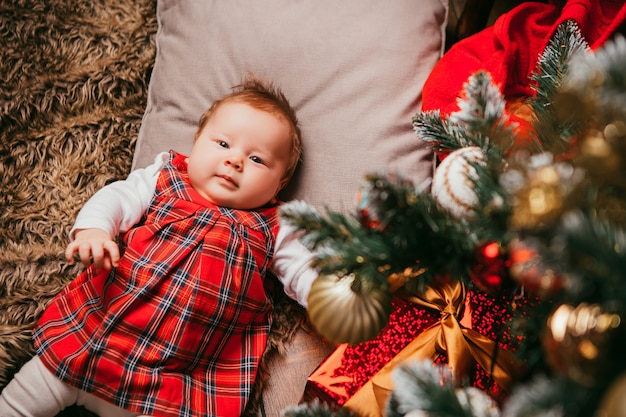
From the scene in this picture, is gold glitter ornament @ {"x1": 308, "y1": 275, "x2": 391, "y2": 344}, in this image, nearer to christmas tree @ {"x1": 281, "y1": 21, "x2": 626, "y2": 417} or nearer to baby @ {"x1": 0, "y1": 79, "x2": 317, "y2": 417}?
christmas tree @ {"x1": 281, "y1": 21, "x2": 626, "y2": 417}

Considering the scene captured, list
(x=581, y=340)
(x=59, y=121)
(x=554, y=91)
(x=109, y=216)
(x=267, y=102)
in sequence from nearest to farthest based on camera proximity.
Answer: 1. (x=581, y=340)
2. (x=554, y=91)
3. (x=109, y=216)
4. (x=267, y=102)
5. (x=59, y=121)

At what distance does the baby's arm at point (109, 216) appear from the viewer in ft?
2.78

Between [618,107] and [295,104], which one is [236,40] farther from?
[618,107]

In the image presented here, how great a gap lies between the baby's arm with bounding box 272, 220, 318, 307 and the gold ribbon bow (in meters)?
0.26

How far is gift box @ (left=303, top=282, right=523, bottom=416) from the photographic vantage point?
0.69 meters

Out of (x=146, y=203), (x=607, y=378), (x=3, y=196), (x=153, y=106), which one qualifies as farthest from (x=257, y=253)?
(x=607, y=378)

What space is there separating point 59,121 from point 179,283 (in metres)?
0.56

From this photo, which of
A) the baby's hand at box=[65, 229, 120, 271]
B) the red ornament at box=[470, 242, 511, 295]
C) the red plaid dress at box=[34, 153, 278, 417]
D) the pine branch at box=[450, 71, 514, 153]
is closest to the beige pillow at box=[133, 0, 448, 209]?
the red plaid dress at box=[34, 153, 278, 417]

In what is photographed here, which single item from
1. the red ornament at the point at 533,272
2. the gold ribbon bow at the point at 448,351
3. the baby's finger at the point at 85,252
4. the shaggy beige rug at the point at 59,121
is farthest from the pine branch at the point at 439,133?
the baby's finger at the point at 85,252

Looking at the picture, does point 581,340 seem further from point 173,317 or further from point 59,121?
point 59,121

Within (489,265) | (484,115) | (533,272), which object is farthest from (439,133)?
(533,272)

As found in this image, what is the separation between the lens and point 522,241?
1.29 ft

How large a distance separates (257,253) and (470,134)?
51cm

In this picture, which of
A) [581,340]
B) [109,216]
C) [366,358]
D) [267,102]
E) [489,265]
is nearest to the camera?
[581,340]
